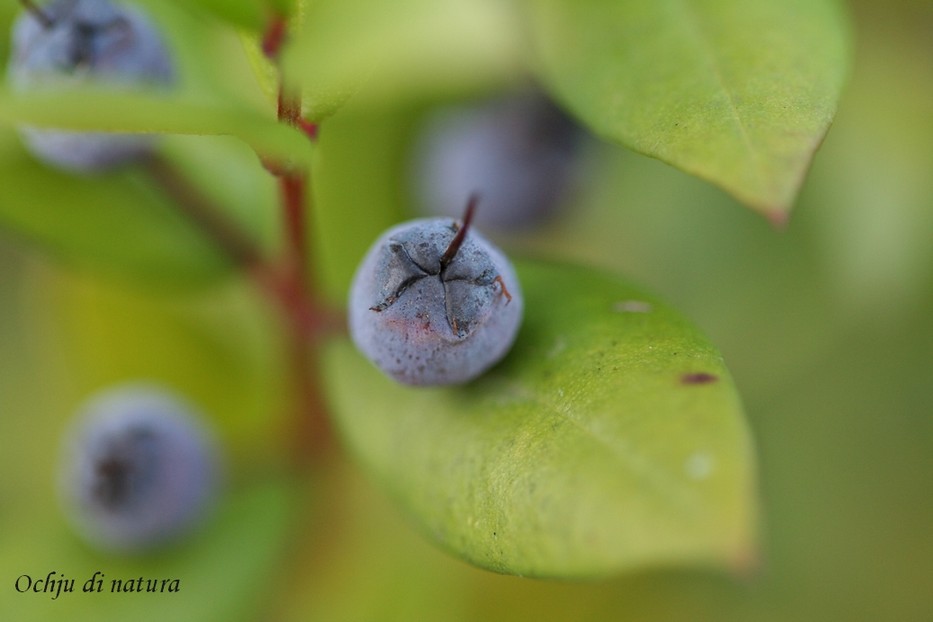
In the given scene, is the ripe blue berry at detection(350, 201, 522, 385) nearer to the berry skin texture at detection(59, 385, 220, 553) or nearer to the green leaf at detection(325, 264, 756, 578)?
the green leaf at detection(325, 264, 756, 578)

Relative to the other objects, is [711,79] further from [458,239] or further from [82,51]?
[82,51]

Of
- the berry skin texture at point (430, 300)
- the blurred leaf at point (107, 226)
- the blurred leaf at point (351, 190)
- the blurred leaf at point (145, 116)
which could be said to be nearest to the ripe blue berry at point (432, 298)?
the berry skin texture at point (430, 300)

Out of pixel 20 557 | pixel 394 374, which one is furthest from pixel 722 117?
pixel 20 557

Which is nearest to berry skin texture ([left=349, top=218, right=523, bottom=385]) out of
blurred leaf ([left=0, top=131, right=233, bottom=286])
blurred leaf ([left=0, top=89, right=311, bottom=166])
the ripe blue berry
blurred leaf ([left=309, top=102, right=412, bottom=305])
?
the ripe blue berry

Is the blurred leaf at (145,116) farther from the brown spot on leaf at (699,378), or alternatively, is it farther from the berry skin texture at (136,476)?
the berry skin texture at (136,476)

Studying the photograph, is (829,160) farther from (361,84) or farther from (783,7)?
(361,84)

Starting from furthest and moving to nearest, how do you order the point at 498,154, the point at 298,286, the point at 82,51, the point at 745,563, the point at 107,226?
the point at 498,154, the point at 107,226, the point at 298,286, the point at 82,51, the point at 745,563

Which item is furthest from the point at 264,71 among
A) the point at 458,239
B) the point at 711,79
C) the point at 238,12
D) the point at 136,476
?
the point at 136,476
